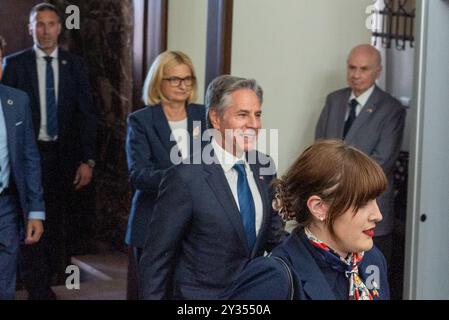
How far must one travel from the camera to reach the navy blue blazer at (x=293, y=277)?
203 centimetres

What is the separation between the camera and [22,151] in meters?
4.18

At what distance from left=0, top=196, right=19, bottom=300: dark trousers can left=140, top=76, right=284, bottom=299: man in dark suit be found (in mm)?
1119

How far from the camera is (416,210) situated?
4.36 metres

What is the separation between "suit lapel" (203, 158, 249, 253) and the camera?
309 centimetres

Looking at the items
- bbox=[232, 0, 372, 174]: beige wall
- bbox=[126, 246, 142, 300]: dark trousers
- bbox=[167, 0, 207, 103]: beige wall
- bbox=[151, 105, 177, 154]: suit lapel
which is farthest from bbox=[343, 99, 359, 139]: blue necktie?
bbox=[126, 246, 142, 300]: dark trousers

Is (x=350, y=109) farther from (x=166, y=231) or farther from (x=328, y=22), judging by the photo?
(x=166, y=231)

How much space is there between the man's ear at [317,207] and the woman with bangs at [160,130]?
2033mm

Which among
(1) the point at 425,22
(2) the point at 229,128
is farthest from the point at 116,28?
(2) the point at 229,128

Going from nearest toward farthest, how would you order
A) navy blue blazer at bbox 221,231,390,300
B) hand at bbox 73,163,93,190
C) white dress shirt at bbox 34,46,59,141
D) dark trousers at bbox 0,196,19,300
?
navy blue blazer at bbox 221,231,390,300, dark trousers at bbox 0,196,19,300, white dress shirt at bbox 34,46,59,141, hand at bbox 73,163,93,190

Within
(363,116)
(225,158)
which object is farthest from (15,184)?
(363,116)

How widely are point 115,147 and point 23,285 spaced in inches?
55.6

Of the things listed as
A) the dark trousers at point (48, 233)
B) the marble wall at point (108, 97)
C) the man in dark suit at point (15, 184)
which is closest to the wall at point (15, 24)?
the marble wall at point (108, 97)

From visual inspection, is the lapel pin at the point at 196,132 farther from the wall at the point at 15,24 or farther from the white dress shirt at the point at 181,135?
the wall at the point at 15,24

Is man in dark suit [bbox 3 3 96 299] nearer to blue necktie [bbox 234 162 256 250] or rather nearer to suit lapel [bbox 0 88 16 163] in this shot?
suit lapel [bbox 0 88 16 163]
